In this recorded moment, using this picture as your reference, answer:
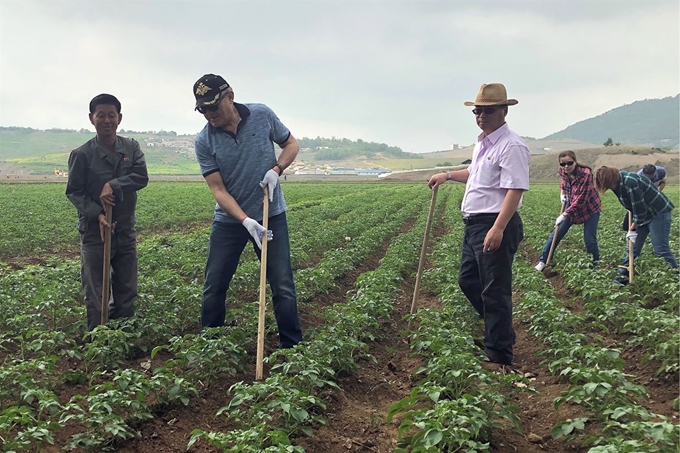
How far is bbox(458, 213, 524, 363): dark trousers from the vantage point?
4594mm

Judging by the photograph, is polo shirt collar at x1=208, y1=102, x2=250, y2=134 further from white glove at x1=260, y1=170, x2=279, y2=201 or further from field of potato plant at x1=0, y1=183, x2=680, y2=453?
field of potato plant at x1=0, y1=183, x2=680, y2=453

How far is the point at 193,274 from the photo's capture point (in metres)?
8.35

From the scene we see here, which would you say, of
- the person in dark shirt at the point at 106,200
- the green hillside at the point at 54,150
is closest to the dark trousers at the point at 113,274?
the person in dark shirt at the point at 106,200

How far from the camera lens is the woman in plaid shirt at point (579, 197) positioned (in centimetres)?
833

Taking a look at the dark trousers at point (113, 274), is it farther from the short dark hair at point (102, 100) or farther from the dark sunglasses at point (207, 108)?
the dark sunglasses at point (207, 108)

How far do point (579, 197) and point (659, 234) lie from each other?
1253mm

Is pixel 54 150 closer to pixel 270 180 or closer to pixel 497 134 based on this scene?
pixel 270 180

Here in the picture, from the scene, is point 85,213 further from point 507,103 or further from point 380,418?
point 507,103

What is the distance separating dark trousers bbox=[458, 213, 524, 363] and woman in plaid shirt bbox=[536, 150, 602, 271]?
4.22m

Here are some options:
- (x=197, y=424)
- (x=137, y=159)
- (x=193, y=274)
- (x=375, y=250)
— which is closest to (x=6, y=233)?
(x=193, y=274)

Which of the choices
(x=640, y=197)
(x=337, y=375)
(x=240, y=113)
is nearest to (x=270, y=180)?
(x=240, y=113)

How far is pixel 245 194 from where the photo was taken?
188 inches

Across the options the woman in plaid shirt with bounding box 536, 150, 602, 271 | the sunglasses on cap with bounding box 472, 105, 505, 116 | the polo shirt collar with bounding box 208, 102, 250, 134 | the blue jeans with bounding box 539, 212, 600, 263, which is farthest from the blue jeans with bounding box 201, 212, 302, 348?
the blue jeans with bounding box 539, 212, 600, 263

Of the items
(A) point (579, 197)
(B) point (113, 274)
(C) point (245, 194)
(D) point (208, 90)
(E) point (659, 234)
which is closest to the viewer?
(D) point (208, 90)
